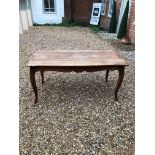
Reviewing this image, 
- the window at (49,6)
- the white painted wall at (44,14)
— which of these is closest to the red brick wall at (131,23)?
the white painted wall at (44,14)

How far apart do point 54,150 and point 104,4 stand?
34.2 feet

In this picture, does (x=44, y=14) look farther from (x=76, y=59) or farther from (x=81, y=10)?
(x=76, y=59)

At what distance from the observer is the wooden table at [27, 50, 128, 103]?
10.9ft

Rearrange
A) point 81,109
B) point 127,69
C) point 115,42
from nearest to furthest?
point 81,109, point 127,69, point 115,42

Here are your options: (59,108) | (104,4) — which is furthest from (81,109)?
(104,4)

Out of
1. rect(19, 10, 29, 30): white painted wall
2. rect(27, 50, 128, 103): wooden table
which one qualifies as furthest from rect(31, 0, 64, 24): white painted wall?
rect(27, 50, 128, 103): wooden table

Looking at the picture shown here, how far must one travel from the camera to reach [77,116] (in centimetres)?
326

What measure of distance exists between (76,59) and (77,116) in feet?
2.90

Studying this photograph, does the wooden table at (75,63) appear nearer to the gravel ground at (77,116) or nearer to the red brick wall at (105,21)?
the gravel ground at (77,116)

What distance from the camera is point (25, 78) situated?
469cm

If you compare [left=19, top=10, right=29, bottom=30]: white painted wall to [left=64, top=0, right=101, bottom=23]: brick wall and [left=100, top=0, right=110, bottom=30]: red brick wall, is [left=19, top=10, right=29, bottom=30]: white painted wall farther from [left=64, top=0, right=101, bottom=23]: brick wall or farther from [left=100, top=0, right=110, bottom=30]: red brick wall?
[left=100, top=0, right=110, bottom=30]: red brick wall

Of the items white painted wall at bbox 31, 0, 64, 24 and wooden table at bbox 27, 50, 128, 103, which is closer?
wooden table at bbox 27, 50, 128, 103

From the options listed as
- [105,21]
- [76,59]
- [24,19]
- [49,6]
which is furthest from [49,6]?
[76,59]
